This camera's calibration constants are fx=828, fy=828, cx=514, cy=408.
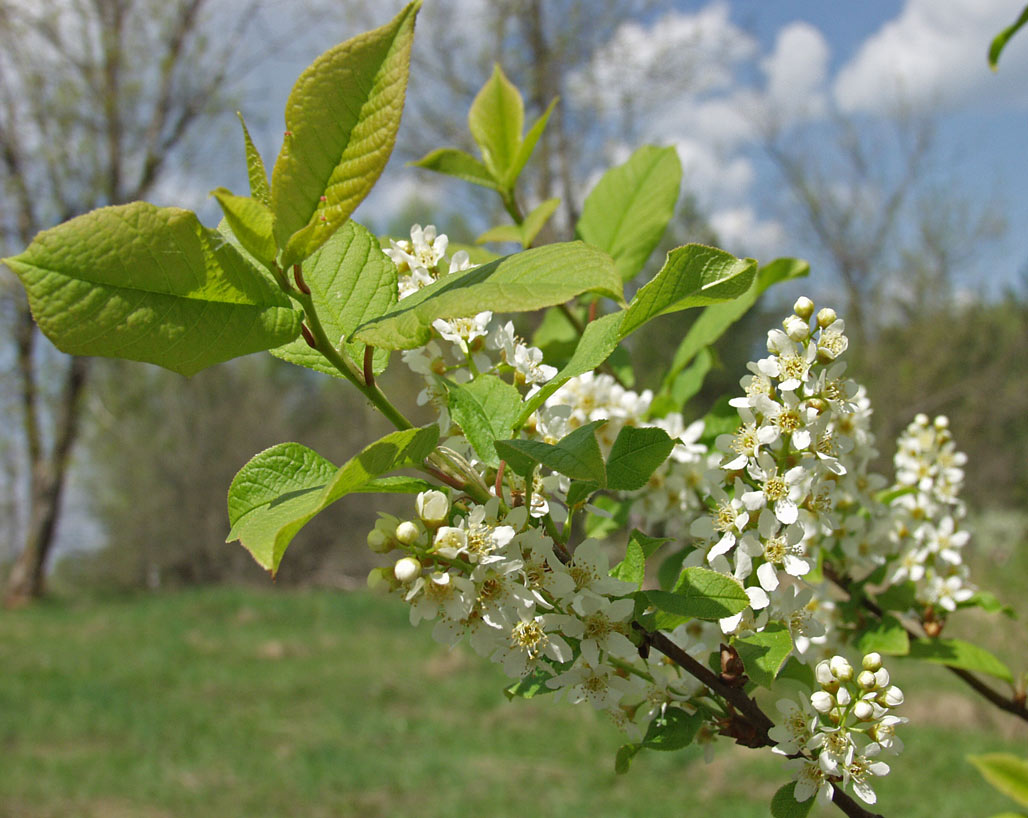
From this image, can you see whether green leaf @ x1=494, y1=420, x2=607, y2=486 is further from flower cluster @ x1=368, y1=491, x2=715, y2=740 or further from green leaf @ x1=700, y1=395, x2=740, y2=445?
green leaf @ x1=700, y1=395, x2=740, y2=445

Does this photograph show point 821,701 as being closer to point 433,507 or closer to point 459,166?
point 433,507

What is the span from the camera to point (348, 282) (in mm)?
552

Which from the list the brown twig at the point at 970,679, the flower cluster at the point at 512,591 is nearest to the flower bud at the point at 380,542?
the flower cluster at the point at 512,591

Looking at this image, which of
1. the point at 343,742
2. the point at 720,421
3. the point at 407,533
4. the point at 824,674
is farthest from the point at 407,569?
the point at 343,742

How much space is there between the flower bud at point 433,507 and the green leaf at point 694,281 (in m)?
0.16

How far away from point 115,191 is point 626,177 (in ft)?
37.1

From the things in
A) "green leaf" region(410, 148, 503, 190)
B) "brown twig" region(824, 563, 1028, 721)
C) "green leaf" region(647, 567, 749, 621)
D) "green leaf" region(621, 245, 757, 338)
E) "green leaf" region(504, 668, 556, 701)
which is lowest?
"brown twig" region(824, 563, 1028, 721)

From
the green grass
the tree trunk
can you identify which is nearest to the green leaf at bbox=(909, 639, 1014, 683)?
the green grass

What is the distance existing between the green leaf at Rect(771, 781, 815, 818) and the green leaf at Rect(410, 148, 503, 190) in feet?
2.16

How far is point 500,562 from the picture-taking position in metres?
0.50

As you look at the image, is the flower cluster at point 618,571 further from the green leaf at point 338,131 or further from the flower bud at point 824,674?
the green leaf at point 338,131

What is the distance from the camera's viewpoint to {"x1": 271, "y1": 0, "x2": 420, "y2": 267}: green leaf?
0.42 m

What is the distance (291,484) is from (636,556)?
0.24 m

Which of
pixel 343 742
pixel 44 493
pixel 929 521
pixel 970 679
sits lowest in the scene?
pixel 44 493
